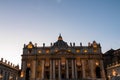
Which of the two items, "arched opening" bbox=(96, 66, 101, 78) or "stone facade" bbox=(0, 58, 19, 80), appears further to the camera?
"arched opening" bbox=(96, 66, 101, 78)

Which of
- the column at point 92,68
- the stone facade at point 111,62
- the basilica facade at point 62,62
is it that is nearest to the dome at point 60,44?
the basilica facade at point 62,62

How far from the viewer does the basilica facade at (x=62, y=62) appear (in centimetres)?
8088

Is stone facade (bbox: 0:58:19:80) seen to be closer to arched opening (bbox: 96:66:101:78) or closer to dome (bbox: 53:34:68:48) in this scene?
dome (bbox: 53:34:68:48)

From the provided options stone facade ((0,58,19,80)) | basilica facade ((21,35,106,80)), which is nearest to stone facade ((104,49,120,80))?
basilica facade ((21,35,106,80))

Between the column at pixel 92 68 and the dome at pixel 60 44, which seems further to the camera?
the dome at pixel 60 44

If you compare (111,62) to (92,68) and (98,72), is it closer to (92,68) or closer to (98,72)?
(98,72)

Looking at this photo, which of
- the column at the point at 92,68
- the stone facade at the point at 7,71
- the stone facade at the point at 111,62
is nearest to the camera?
the stone facade at the point at 7,71

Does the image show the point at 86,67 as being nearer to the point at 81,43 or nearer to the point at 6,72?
the point at 81,43

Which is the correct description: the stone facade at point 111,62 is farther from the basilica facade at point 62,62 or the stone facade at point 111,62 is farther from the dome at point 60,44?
the dome at point 60,44

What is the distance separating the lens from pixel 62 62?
8356 centimetres

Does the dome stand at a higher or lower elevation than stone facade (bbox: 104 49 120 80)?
higher

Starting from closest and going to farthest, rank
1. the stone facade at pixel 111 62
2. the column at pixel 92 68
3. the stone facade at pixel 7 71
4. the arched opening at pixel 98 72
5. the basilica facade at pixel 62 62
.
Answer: the stone facade at pixel 7 71
the stone facade at pixel 111 62
the column at pixel 92 68
the basilica facade at pixel 62 62
the arched opening at pixel 98 72

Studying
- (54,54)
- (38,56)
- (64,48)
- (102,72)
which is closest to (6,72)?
(38,56)

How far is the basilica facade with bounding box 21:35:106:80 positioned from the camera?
80875mm
